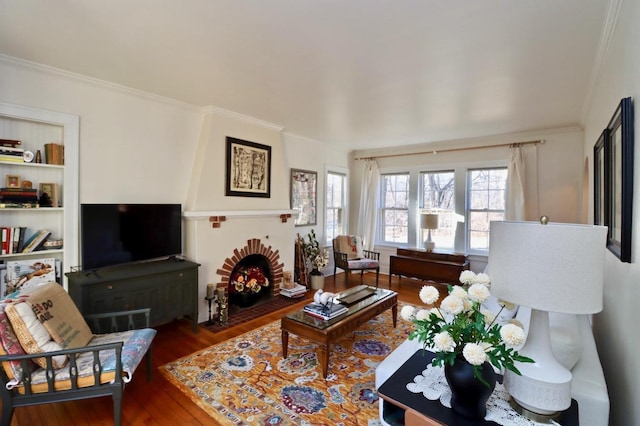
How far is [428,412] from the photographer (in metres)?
1.18

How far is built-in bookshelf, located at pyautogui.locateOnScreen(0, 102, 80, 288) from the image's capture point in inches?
99.7

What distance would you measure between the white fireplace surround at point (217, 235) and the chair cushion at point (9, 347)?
1824mm

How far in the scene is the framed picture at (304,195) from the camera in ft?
16.9

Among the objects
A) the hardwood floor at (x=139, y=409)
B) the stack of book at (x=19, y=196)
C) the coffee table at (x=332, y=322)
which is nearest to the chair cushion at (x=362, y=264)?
the coffee table at (x=332, y=322)

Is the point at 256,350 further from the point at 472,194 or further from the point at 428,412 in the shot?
the point at 472,194

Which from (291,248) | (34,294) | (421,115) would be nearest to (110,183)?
(34,294)

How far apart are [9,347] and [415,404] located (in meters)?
2.22

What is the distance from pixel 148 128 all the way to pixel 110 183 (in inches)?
28.3

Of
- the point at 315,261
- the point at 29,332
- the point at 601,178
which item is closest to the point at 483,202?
the point at 601,178

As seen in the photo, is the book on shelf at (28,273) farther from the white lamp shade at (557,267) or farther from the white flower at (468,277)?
the white lamp shade at (557,267)

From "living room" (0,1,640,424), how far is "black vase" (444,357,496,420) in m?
0.60

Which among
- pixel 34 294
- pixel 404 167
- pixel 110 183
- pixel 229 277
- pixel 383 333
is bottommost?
pixel 383 333

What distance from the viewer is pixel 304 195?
5.34 meters

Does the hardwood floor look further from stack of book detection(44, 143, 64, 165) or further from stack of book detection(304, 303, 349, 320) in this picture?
stack of book detection(44, 143, 64, 165)
